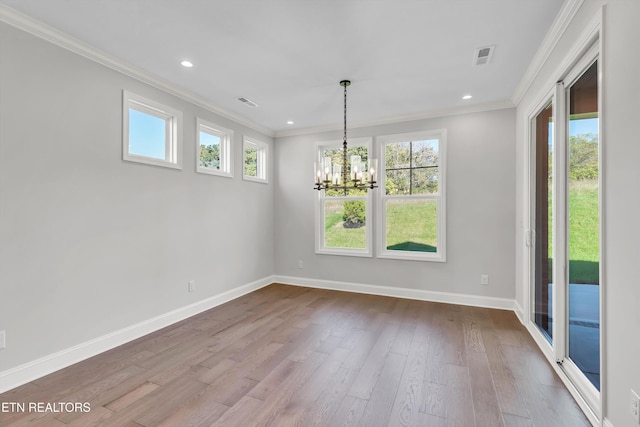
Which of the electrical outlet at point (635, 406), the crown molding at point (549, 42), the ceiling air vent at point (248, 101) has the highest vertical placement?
the ceiling air vent at point (248, 101)

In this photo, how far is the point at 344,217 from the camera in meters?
5.19

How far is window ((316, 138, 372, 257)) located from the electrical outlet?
3.52 metres

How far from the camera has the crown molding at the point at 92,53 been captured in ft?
7.38

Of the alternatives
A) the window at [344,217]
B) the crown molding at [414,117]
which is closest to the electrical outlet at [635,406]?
the window at [344,217]

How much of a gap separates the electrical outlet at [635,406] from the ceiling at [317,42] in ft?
8.21

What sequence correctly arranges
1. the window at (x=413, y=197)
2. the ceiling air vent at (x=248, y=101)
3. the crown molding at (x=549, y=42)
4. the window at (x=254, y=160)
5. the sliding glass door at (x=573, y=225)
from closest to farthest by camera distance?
the sliding glass door at (x=573, y=225) < the crown molding at (x=549, y=42) < the ceiling air vent at (x=248, y=101) < the window at (x=413, y=197) < the window at (x=254, y=160)

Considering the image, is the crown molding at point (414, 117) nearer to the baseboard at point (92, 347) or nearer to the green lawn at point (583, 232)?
the green lawn at point (583, 232)

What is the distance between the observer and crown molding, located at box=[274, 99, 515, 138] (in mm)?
4073

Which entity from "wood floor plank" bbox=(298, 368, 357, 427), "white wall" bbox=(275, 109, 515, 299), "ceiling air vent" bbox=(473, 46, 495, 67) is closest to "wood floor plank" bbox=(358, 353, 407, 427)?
"wood floor plank" bbox=(298, 368, 357, 427)

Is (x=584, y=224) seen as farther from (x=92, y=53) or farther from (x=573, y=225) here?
(x=92, y=53)

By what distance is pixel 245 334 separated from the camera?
3260 mm

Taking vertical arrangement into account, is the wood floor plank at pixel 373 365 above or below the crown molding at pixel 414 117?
below

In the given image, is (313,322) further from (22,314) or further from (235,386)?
(22,314)

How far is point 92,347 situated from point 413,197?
14.3 feet
